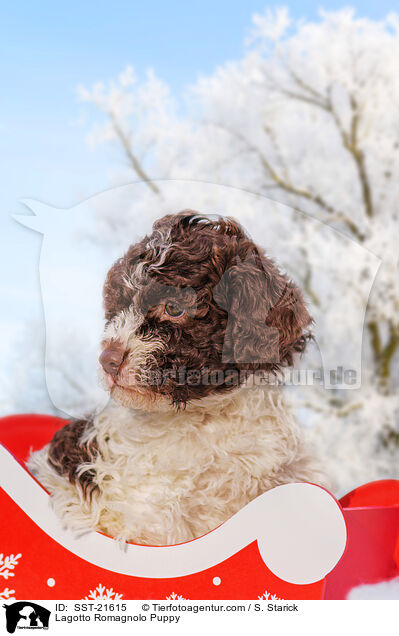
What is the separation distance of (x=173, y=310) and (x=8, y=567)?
1.35ft

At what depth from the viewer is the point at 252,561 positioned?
2.55 feet

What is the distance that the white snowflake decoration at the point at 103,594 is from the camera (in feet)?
2.61

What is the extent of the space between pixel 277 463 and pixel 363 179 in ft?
4.10

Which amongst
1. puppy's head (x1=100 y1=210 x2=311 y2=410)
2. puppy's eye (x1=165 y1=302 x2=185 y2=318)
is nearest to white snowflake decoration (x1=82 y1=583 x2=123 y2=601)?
puppy's head (x1=100 y1=210 x2=311 y2=410)

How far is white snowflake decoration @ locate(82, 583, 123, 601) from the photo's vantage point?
80 centimetres

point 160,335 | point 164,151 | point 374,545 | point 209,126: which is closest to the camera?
point 160,335

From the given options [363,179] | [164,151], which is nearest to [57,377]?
[164,151]

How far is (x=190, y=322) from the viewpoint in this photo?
0.75 m

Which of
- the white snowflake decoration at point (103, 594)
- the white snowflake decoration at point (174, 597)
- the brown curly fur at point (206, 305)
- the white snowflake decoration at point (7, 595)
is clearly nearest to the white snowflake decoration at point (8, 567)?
the white snowflake decoration at point (7, 595)

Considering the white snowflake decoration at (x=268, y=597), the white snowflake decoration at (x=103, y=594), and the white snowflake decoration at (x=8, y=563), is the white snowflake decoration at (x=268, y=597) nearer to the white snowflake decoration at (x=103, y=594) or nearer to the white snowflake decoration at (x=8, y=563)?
→ the white snowflake decoration at (x=103, y=594)

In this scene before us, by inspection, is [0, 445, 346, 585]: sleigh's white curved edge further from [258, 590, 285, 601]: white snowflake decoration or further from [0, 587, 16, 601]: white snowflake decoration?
[0, 587, 16, 601]: white snowflake decoration
